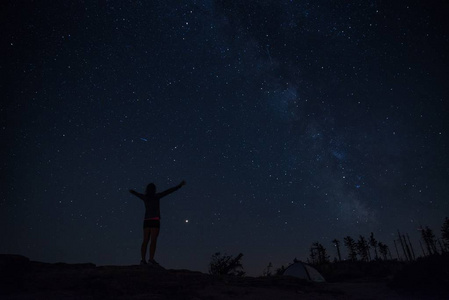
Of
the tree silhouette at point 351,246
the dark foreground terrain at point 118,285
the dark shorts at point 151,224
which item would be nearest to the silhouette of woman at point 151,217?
the dark shorts at point 151,224

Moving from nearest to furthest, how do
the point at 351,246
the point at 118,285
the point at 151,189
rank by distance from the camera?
1. the point at 118,285
2. the point at 151,189
3. the point at 351,246

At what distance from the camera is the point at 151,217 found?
21.9ft

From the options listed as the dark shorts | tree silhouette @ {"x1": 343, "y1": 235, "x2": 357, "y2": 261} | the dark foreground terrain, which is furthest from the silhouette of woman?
tree silhouette @ {"x1": 343, "y1": 235, "x2": 357, "y2": 261}

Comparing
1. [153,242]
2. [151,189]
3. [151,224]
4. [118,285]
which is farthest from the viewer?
[151,189]

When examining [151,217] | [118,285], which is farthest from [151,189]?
[118,285]

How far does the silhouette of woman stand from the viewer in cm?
647

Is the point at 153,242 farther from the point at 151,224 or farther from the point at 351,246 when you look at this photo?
the point at 351,246

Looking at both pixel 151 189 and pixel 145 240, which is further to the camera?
pixel 151 189

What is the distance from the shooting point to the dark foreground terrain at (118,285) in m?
4.23

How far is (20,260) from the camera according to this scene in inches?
199

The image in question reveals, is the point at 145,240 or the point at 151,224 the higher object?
the point at 151,224

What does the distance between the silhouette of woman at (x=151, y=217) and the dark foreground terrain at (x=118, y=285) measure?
761 mm

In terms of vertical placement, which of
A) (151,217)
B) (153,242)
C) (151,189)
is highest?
(151,189)

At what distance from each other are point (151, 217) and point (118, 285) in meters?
2.12
